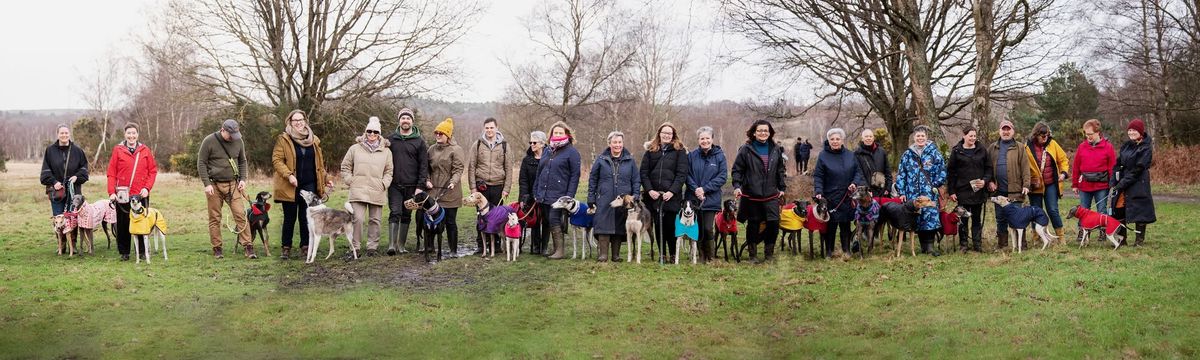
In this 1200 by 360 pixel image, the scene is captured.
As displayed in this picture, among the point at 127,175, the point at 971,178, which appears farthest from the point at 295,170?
the point at 971,178

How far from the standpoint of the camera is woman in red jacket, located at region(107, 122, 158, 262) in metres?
8.80

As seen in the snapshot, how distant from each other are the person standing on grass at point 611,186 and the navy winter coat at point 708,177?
60 cm

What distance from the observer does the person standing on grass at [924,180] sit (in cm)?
919

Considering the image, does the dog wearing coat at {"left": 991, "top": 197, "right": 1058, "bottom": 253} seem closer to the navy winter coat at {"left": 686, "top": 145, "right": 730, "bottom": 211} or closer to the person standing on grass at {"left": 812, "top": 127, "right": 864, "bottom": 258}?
the person standing on grass at {"left": 812, "top": 127, "right": 864, "bottom": 258}

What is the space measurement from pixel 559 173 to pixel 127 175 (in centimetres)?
463

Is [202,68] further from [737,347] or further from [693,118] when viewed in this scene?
[693,118]

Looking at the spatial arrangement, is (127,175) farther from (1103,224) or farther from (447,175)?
(1103,224)

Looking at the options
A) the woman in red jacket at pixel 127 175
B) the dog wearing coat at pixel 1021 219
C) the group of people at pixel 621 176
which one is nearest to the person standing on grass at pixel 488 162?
the group of people at pixel 621 176

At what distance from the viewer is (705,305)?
670cm

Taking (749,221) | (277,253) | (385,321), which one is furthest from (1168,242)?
(277,253)

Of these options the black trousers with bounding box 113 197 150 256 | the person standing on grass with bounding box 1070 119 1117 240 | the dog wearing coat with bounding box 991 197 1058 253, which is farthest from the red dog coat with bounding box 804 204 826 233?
the black trousers with bounding box 113 197 150 256

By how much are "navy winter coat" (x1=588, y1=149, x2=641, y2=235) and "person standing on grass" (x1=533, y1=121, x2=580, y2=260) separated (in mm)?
320

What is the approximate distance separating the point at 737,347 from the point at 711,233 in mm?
3414

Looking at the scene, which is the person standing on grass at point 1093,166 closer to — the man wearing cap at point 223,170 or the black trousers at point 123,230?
the man wearing cap at point 223,170
